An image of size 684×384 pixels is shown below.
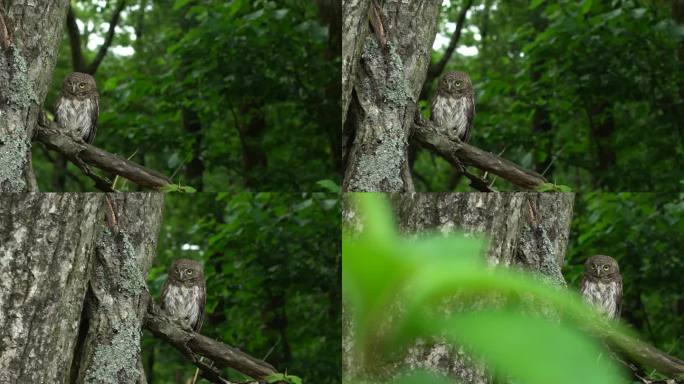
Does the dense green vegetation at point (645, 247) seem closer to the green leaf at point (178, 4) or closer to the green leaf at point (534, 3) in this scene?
the green leaf at point (534, 3)

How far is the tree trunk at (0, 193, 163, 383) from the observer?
7.38 ft

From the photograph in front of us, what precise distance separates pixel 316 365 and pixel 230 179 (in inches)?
29.3

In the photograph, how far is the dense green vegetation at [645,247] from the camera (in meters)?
2.66

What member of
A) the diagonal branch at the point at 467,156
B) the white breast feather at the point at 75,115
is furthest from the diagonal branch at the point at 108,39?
the diagonal branch at the point at 467,156

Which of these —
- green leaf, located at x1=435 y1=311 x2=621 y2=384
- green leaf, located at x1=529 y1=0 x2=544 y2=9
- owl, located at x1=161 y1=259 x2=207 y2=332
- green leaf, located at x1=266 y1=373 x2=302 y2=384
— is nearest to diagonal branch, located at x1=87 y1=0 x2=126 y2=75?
owl, located at x1=161 y1=259 x2=207 y2=332

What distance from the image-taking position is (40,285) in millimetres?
A: 2256

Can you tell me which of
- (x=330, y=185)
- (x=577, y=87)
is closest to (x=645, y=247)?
(x=577, y=87)

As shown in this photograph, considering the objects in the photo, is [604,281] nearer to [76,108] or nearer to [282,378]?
[282,378]

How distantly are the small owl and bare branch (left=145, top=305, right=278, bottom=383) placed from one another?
64 cm

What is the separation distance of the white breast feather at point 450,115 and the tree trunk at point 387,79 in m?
0.07

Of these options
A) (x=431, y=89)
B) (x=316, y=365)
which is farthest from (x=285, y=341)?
(x=431, y=89)

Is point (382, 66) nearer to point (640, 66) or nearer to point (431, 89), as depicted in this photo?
point (431, 89)

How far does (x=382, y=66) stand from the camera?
7.51 feet

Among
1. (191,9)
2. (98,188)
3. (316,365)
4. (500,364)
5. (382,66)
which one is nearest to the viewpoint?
(500,364)
